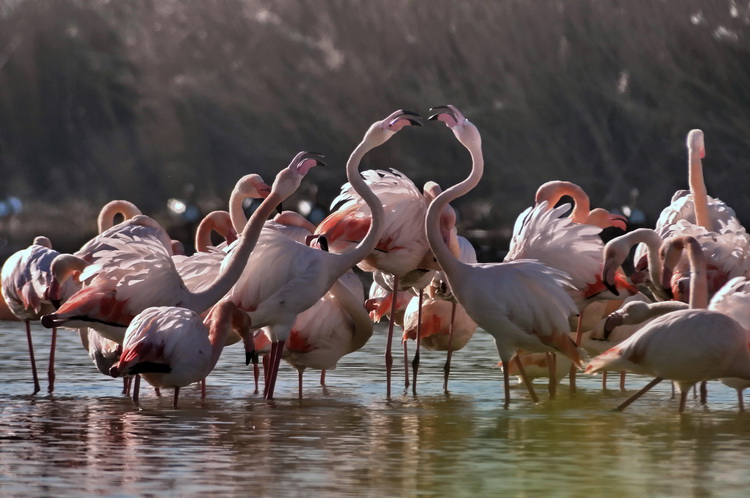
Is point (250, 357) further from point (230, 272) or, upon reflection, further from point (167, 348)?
point (167, 348)

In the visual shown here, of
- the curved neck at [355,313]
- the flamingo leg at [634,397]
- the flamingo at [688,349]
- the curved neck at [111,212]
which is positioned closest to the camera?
the flamingo at [688,349]

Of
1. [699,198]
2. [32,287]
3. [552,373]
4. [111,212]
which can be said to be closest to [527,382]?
[552,373]

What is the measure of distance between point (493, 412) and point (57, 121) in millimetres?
30562

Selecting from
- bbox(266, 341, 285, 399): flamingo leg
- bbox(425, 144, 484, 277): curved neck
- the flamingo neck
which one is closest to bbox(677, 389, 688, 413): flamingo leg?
the flamingo neck

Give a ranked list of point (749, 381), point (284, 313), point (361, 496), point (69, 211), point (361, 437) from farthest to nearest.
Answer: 1. point (69, 211)
2. point (284, 313)
3. point (749, 381)
4. point (361, 437)
5. point (361, 496)

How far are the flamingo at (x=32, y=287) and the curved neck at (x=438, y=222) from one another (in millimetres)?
2245

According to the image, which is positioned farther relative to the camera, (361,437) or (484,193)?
(484,193)

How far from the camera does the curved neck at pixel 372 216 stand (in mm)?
7605

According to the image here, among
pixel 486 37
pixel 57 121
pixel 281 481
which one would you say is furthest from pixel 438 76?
pixel 281 481

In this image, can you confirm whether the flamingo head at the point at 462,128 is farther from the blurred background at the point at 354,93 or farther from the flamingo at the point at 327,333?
the blurred background at the point at 354,93

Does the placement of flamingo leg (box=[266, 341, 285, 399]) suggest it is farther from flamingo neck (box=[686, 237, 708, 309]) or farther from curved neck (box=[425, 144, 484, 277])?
flamingo neck (box=[686, 237, 708, 309])

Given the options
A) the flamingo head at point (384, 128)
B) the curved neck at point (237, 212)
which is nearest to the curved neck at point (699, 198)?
the flamingo head at point (384, 128)

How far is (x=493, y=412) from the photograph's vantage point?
6957 mm

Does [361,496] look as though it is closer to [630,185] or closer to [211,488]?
[211,488]
